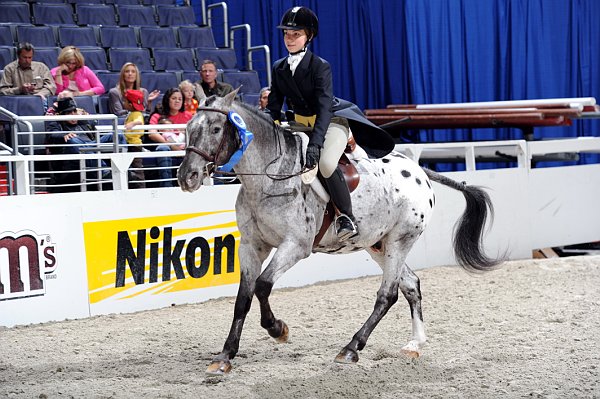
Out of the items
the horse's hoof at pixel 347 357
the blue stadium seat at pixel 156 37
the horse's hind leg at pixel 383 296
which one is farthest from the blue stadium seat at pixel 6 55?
the horse's hoof at pixel 347 357

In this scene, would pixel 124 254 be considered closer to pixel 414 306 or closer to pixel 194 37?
pixel 414 306

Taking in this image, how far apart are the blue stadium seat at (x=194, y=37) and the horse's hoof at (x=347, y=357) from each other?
7.54 metres

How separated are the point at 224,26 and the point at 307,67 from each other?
24.7 ft

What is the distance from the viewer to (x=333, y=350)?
6.07 metres

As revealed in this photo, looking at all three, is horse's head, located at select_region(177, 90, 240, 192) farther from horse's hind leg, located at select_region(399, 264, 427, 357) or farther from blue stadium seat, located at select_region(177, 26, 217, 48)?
blue stadium seat, located at select_region(177, 26, 217, 48)

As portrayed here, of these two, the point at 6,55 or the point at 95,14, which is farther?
the point at 95,14

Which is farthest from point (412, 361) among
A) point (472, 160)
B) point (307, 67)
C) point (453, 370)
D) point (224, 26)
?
point (224, 26)

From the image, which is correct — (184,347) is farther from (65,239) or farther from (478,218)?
(478,218)

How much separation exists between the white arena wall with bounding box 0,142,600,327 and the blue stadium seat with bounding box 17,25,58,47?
374cm

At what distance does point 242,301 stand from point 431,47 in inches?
346

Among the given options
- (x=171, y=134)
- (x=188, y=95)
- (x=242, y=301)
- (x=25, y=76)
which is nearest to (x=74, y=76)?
(x=25, y=76)

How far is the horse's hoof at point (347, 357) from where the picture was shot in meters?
5.55

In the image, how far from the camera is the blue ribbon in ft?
17.1

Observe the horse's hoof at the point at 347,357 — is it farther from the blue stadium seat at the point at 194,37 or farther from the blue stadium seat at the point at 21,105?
the blue stadium seat at the point at 194,37
